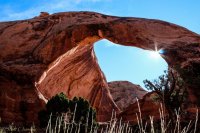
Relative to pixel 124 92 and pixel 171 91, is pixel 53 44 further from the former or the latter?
pixel 124 92

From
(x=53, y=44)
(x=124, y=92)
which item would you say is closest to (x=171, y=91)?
(x=53, y=44)

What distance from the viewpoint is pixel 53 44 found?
998 inches

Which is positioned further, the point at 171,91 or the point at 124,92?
the point at 124,92

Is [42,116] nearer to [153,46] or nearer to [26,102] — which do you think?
[26,102]

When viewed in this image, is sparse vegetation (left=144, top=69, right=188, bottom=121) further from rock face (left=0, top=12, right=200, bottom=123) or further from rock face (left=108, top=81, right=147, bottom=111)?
rock face (left=108, top=81, right=147, bottom=111)

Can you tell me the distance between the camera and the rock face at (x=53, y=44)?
2257cm

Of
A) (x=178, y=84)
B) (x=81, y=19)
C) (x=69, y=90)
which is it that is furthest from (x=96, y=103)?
(x=178, y=84)

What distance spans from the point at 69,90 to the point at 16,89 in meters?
9.33

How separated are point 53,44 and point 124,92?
20202 millimetres

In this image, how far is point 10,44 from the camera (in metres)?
27.0

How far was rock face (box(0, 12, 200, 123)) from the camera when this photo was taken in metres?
22.6

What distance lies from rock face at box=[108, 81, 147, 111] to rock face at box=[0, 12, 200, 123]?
578 inches

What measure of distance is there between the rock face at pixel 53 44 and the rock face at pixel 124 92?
14672mm

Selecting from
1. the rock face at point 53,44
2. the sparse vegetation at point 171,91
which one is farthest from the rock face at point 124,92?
the sparse vegetation at point 171,91
